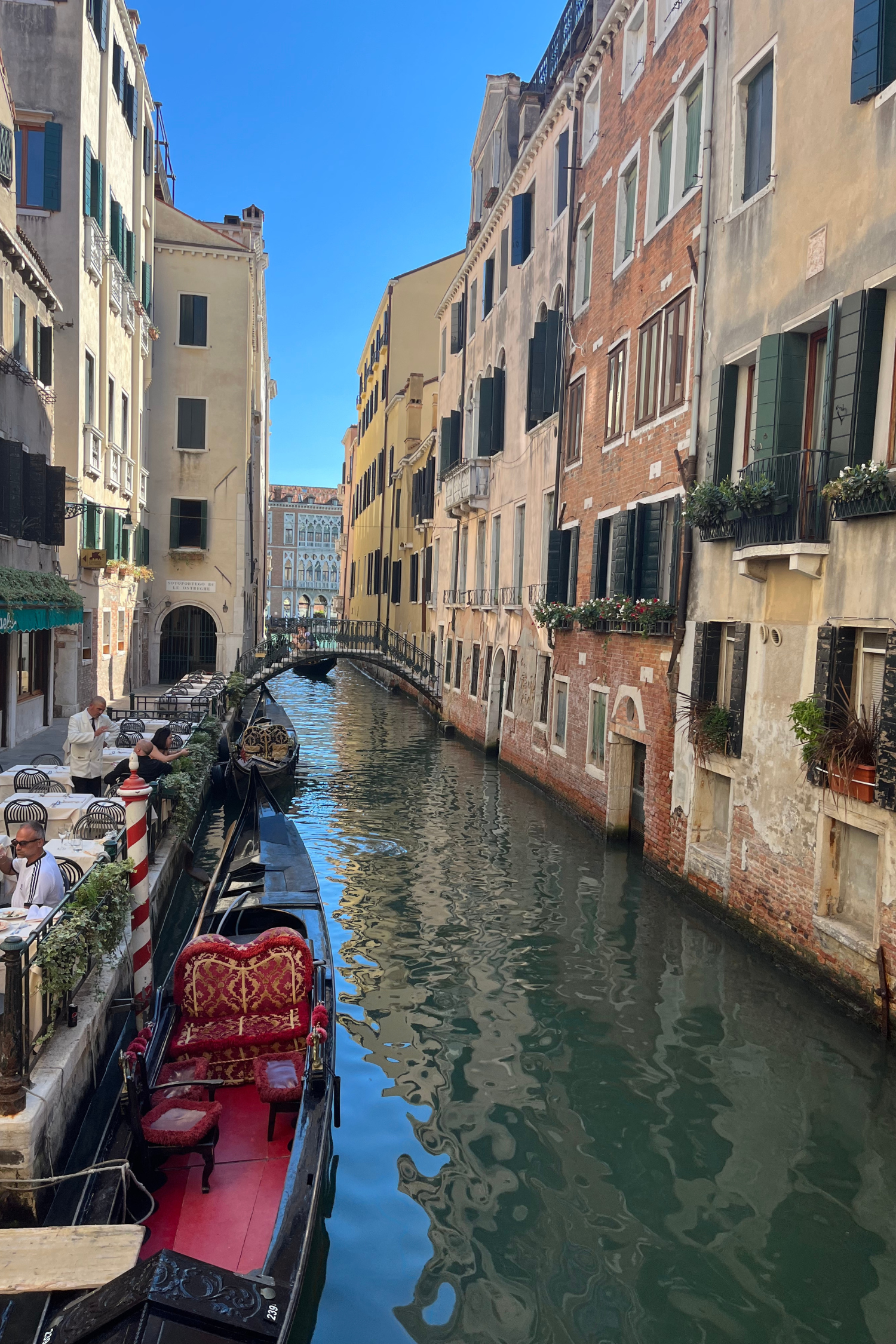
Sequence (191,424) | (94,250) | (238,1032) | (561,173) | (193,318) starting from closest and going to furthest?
(238,1032) → (561,173) → (94,250) → (193,318) → (191,424)

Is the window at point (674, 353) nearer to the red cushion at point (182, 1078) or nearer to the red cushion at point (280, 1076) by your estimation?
the red cushion at point (280, 1076)

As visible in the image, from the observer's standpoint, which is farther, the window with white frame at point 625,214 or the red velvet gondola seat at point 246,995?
the window with white frame at point 625,214

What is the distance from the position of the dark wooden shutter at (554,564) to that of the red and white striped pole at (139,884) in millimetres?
10073

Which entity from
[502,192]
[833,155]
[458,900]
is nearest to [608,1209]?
[458,900]

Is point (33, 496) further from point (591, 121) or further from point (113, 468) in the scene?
point (591, 121)

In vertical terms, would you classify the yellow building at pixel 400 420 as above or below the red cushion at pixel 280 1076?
above

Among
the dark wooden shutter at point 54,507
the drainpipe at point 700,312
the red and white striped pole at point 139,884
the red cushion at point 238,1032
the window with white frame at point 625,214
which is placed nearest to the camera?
the red cushion at point 238,1032

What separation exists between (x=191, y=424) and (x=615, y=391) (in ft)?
54.0

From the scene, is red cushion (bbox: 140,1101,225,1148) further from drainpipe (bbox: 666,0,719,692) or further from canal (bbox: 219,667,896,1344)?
drainpipe (bbox: 666,0,719,692)

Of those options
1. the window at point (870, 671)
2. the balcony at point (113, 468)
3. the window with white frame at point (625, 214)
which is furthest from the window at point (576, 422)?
the balcony at point (113, 468)

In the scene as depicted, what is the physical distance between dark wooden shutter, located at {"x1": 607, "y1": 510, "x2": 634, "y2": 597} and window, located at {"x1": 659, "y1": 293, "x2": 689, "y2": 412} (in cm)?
154

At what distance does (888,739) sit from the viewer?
6.89 m

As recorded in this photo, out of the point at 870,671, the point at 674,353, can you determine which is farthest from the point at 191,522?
the point at 870,671

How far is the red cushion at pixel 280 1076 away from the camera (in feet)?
16.7
